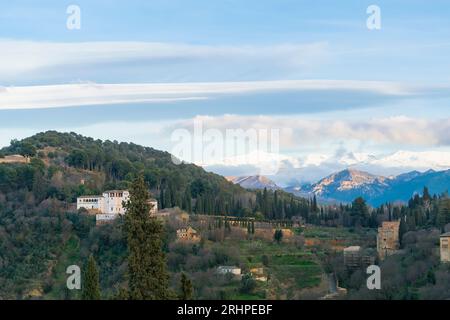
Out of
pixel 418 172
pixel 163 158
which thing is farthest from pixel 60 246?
pixel 418 172

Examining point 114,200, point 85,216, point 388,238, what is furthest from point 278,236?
point 85,216

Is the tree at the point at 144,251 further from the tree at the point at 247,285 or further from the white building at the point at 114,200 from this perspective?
the white building at the point at 114,200

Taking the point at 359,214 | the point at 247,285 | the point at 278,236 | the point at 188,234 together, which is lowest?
the point at 247,285

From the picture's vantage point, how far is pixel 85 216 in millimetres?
59062

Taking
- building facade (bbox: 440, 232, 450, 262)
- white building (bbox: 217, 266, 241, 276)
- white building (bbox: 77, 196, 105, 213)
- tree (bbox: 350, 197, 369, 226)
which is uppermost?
white building (bbox: 77, 196, 105, 213)

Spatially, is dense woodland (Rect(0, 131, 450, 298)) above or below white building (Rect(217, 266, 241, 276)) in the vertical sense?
above

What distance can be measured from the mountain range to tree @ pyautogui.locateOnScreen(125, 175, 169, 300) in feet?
323

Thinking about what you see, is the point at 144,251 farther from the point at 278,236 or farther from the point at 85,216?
the point at 85,216

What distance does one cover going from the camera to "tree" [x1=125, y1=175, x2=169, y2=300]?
18812 millimetres

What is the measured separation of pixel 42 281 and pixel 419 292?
2045 cm

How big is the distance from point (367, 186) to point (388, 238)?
93.7 metres

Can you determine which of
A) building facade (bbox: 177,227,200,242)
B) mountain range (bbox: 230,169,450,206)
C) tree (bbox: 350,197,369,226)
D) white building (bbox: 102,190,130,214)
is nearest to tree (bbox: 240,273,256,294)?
building facade (bbox: 177,227,200,242)

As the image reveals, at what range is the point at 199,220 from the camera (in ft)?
189

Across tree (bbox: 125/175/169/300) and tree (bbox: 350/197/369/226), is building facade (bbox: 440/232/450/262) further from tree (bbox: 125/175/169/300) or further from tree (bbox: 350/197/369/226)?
tree (bbox: 125/175/169/300)
